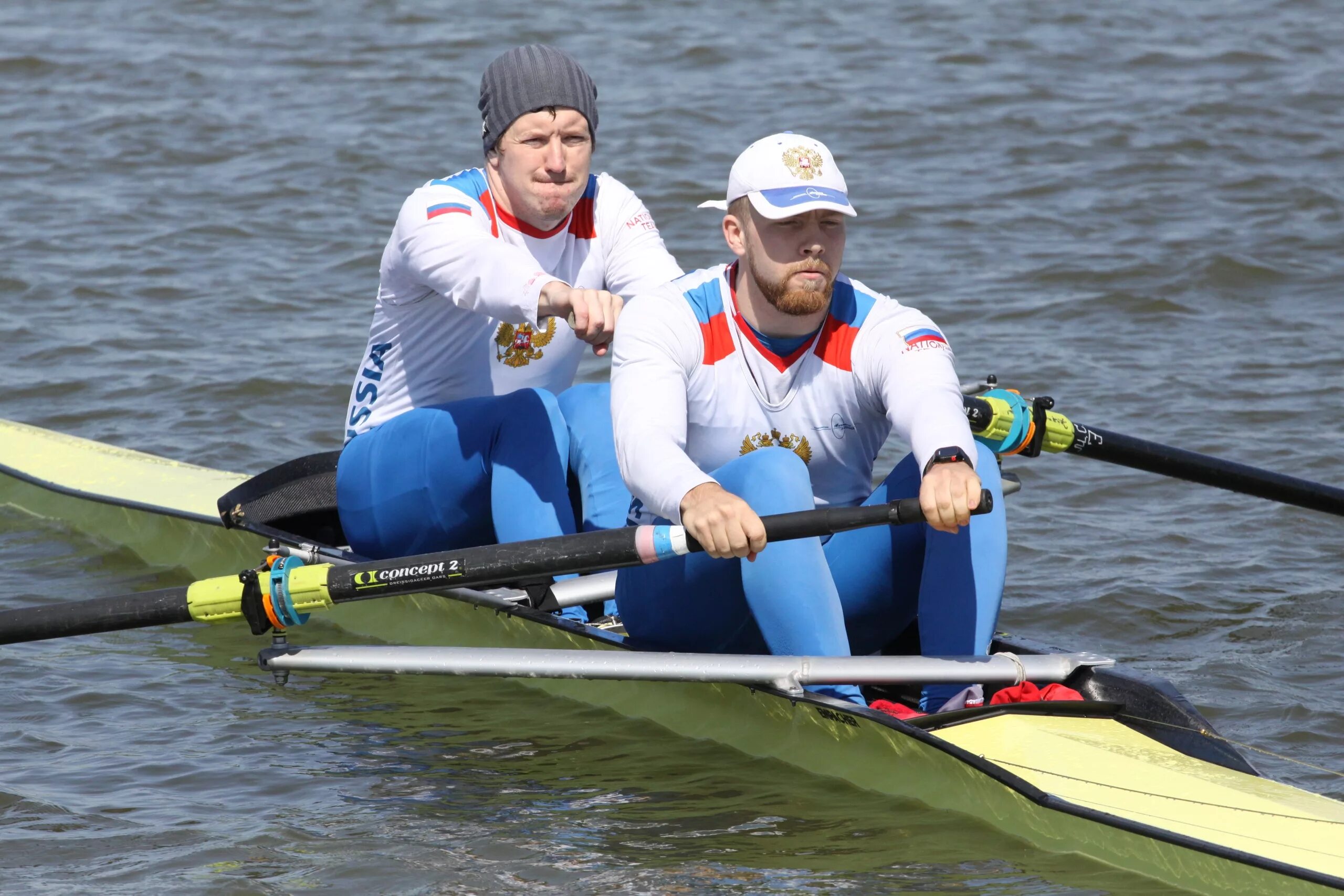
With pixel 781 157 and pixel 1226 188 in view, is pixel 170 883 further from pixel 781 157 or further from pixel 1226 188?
pixel 1226 188

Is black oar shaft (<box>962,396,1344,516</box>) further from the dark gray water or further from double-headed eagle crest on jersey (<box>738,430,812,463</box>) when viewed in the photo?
double-headed eagle crest on jersey (<box>738,430,812,463</box>)

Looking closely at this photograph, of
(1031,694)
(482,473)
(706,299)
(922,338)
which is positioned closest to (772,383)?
(706,299)

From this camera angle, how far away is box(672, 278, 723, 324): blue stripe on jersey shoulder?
4031 millimetres

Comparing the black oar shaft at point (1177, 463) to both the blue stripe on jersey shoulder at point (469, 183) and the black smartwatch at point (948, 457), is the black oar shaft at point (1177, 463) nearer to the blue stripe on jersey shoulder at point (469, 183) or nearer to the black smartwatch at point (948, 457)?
the black smartwatch at point (948, 457)

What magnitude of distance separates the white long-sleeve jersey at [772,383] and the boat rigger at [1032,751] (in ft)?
1.79

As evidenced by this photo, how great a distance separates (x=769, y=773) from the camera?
4.21m

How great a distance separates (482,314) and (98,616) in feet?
4.17

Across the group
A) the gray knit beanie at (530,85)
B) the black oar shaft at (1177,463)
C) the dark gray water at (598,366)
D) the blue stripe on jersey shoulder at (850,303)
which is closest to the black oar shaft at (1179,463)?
the black oar shaft at (1177,463)

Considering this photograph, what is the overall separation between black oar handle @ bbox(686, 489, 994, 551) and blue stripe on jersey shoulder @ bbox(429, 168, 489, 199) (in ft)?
4.87

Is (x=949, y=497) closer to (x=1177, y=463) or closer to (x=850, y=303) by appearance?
(x=850, y=303)

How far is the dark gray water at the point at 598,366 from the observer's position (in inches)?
157

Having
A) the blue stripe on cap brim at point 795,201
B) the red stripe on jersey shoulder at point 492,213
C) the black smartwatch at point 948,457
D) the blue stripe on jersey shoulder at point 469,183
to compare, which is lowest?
the black smartwatch at point 948,457

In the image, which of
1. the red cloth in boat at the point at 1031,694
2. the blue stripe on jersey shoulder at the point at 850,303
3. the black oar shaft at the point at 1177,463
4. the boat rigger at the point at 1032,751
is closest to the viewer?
the boat rigger at the point at 1032,751

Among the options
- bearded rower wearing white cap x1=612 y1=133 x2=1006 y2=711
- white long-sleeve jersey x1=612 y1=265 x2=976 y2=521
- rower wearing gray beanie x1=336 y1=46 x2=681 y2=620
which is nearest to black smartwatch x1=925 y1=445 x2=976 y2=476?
bearded rower wearing white cap x1=612 y1=133 x2=1006 y2=711
